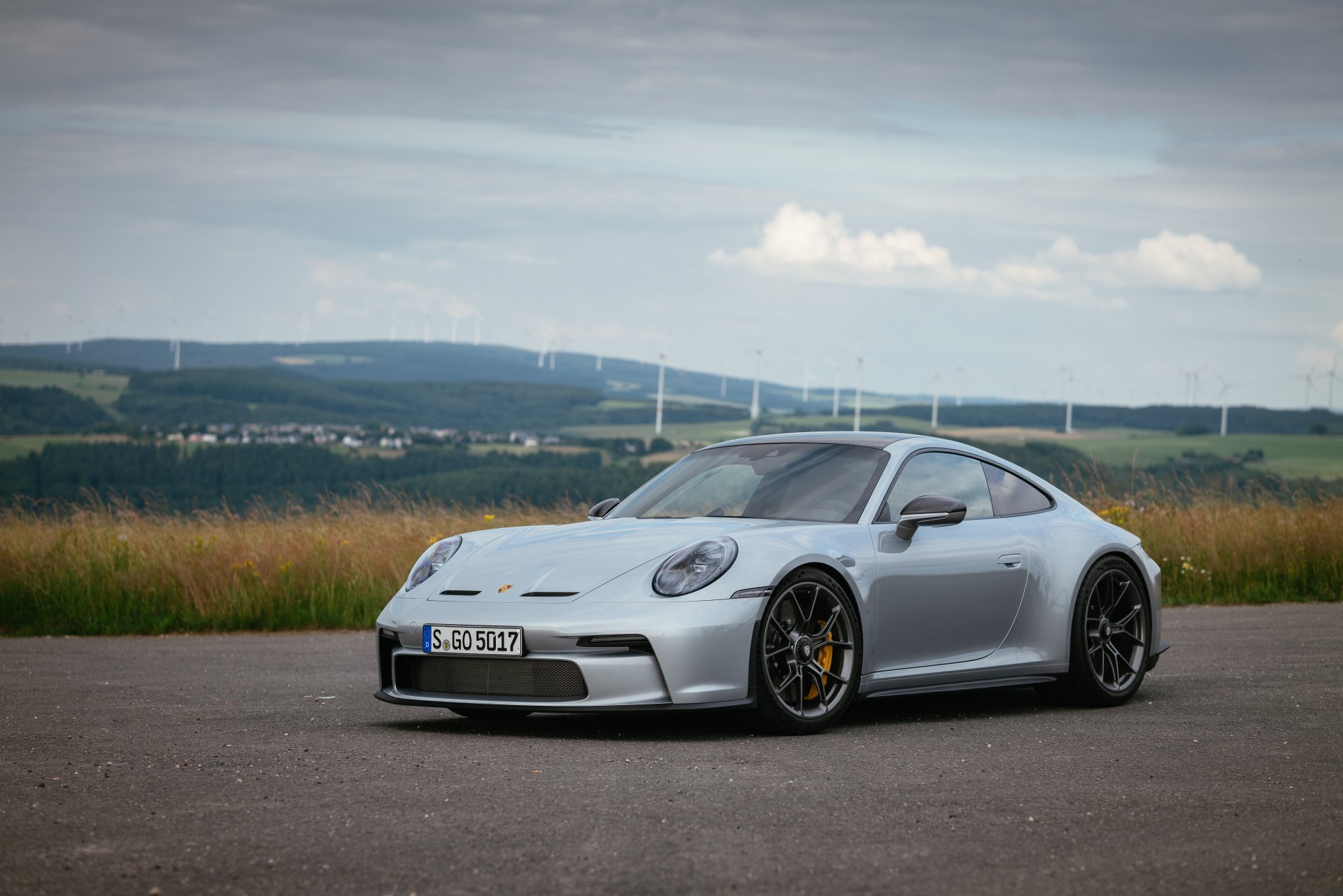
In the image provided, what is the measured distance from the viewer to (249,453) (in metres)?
74.2

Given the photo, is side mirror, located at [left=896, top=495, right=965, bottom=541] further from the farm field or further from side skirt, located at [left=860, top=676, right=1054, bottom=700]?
the farm field

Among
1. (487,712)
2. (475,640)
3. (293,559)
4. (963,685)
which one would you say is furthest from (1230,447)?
(475,640)

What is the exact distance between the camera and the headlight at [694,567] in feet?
21.4

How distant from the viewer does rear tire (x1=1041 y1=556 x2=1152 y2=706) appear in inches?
314

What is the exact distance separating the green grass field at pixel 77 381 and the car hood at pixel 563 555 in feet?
371

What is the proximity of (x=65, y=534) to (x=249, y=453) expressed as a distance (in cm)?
6142

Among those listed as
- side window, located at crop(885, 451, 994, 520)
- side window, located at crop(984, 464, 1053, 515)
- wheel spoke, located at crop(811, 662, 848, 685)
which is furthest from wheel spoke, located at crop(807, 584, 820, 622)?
side window, located at crop(984, 464, 1053, 515)

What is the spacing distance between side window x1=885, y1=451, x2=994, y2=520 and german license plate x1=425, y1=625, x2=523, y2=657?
213cm

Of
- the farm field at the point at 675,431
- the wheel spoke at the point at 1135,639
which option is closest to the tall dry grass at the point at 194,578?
the wheel spoke at the point at 1135,639

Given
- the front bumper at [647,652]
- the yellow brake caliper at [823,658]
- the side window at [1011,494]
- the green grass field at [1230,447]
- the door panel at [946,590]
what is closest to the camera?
the front bumper at [647,652]

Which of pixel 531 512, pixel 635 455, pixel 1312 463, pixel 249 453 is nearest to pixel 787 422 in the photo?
pixel 635 455

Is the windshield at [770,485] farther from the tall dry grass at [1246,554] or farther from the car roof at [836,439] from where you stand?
the tall dry grass at [1246,554]

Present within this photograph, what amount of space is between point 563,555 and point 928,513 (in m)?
1.72

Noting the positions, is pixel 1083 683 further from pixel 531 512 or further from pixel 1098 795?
pixel 531 512
